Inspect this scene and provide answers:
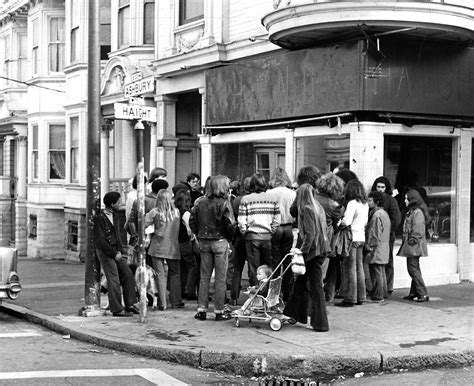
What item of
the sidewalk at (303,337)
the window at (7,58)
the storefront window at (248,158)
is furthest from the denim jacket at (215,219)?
the window at (7,58)

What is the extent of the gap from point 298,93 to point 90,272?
5.08m

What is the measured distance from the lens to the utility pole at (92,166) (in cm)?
1102

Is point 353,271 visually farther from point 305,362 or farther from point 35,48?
point 35,48

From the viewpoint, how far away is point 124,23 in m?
20.3

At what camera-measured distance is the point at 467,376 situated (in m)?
8.11

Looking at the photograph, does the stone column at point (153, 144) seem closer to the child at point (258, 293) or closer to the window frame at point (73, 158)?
the window frame at point (73, 158)

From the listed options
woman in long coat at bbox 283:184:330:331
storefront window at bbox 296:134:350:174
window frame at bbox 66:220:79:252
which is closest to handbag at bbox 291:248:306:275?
woman in long coat at bbox 283:184:330:331

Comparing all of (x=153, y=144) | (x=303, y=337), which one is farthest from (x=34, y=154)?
(x=303, y=337)

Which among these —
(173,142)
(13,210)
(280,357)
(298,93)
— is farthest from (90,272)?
(13,210)

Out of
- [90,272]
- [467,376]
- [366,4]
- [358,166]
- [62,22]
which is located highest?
[62,22]

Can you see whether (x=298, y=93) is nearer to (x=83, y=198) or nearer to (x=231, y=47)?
(x=231, y=47)

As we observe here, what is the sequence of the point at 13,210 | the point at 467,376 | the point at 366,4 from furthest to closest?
1. the point at 13,210
2. the point at 366,4
3. the point at 467,376

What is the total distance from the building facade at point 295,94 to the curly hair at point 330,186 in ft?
5.78

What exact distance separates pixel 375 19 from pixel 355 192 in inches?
105
